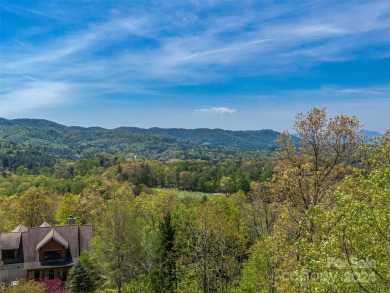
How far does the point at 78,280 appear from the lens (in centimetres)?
3075

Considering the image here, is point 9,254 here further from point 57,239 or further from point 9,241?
point 57,239

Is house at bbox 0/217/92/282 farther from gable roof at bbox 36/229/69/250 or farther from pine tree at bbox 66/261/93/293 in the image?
pine tree at bbox 66/261/93/293

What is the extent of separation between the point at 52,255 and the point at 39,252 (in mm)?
1471

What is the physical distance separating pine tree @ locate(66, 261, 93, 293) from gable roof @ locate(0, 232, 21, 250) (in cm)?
1124

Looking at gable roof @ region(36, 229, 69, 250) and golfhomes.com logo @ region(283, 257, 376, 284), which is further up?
golfhomes.com logo @ region(283, 257, 376, 284)

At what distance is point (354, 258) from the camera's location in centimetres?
1018

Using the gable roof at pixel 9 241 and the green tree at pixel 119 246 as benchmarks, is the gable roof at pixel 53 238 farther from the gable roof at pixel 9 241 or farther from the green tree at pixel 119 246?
the green tree at pixel 119 246

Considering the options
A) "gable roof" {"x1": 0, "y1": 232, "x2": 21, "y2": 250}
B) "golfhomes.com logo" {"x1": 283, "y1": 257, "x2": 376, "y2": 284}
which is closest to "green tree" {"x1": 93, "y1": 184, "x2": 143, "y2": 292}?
"gable roof" {"x1": 0, "y1": 232, "x2": 21, "y2": 250}

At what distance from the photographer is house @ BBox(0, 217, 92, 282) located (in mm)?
36750

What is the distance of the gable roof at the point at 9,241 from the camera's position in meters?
37.2

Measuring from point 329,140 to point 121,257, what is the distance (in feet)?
74.4

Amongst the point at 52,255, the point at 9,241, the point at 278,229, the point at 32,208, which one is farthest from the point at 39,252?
the point at 278,229

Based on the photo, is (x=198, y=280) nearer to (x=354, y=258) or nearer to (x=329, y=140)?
(x=329, y=140)

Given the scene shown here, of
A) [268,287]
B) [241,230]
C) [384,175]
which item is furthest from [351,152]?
[241,230]
